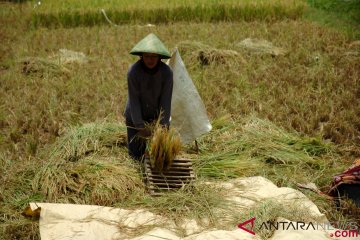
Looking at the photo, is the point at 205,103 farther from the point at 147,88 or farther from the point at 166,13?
the point at 166,13

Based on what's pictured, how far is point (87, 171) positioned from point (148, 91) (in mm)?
781

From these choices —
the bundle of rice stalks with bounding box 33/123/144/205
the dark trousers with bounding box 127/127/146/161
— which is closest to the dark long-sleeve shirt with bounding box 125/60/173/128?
the dark trousers with bounding box 127/127/146/161

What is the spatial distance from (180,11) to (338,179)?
7.06 m

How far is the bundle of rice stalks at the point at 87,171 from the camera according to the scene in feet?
10.0

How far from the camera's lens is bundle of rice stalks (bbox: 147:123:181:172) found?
3.23m

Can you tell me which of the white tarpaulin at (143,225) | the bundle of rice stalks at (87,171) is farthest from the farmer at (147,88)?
the white tarpaulin at (143,225)

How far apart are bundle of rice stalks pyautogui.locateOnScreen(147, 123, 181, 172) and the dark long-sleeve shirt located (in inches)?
8.3

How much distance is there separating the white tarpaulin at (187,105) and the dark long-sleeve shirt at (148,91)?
29 centimetres

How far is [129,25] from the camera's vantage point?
29.8 ft

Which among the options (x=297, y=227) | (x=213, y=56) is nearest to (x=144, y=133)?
(x=297, y=227)

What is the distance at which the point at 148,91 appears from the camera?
3482mm

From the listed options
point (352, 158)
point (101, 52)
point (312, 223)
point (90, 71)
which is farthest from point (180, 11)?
point (312, 223)

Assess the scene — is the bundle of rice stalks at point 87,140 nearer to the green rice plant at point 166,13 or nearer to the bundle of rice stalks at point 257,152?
the bundle of rice stalks at point 257,152

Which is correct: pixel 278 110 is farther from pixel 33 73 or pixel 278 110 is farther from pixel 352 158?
pixel 33 73
